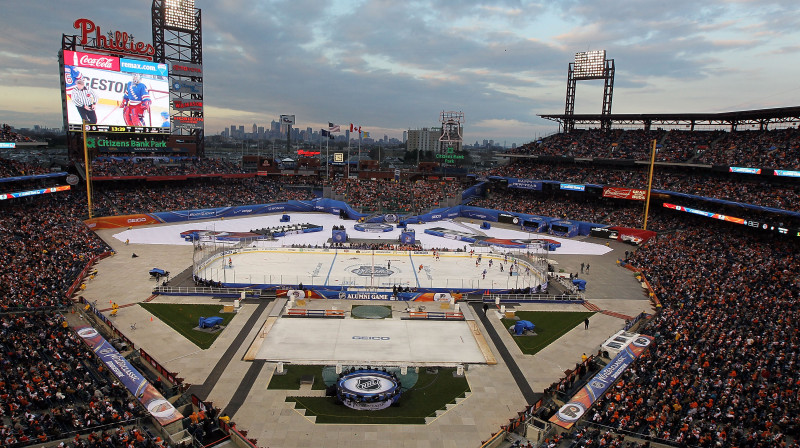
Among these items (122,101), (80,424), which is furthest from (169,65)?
(80,424)

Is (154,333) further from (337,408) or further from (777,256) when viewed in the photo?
(777,256)

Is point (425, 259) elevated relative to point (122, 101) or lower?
lower

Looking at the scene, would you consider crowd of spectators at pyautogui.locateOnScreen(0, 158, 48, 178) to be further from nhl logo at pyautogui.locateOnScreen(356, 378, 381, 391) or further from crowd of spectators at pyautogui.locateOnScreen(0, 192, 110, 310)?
nhl logo at pyautogui.locateOnScreen(356, 378, 381, 391)

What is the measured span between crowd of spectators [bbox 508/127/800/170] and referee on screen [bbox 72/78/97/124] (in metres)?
61.6

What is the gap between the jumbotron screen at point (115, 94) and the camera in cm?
5916

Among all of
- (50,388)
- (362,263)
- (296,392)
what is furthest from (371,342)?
(362,263)

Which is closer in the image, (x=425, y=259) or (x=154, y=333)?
(x=154, y=333)

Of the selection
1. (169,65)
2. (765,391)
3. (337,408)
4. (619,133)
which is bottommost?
(337,408)

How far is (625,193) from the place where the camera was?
2470 inches

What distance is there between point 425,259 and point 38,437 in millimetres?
35476

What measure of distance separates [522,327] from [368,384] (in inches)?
478

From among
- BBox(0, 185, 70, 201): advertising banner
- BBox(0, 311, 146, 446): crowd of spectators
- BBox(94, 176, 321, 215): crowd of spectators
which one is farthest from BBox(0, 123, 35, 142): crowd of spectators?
BBox(0, 311, 146, 446): crowd of spectators

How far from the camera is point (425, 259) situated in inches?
1949

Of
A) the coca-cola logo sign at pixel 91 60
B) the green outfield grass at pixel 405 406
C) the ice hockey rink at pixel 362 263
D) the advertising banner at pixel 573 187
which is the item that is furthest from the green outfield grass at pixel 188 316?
the advertising banner at pixel 573 187
